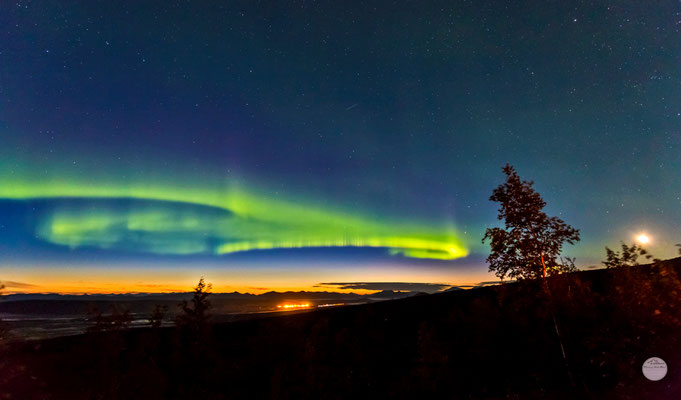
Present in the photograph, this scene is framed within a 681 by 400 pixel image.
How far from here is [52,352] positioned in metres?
108

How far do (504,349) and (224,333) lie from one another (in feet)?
359

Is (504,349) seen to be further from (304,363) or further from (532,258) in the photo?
(532,258)

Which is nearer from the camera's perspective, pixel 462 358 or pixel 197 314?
Result: pixel 197 314

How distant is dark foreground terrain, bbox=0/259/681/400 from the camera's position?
1497 centimetres

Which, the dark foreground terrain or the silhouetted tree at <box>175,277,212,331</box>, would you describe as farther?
the silhouetted tree at <box>175,277,212,331</box>

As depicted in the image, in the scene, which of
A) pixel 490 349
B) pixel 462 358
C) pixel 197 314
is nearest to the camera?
pixel 197 314

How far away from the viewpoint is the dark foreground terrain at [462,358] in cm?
1497

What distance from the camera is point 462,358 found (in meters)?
48.1

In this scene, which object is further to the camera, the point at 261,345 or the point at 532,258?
the point at 261,345

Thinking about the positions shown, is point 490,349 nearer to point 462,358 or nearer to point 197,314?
point 462,358

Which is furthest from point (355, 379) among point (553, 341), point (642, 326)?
point (642, 326)

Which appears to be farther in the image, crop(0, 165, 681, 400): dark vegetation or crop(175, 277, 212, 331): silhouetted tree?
crop(175, 277, 212, 331): silhouetted tree

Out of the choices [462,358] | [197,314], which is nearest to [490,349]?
[462,358]

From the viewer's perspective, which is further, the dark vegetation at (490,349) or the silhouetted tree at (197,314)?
the silhouetted tree at (197,314)
